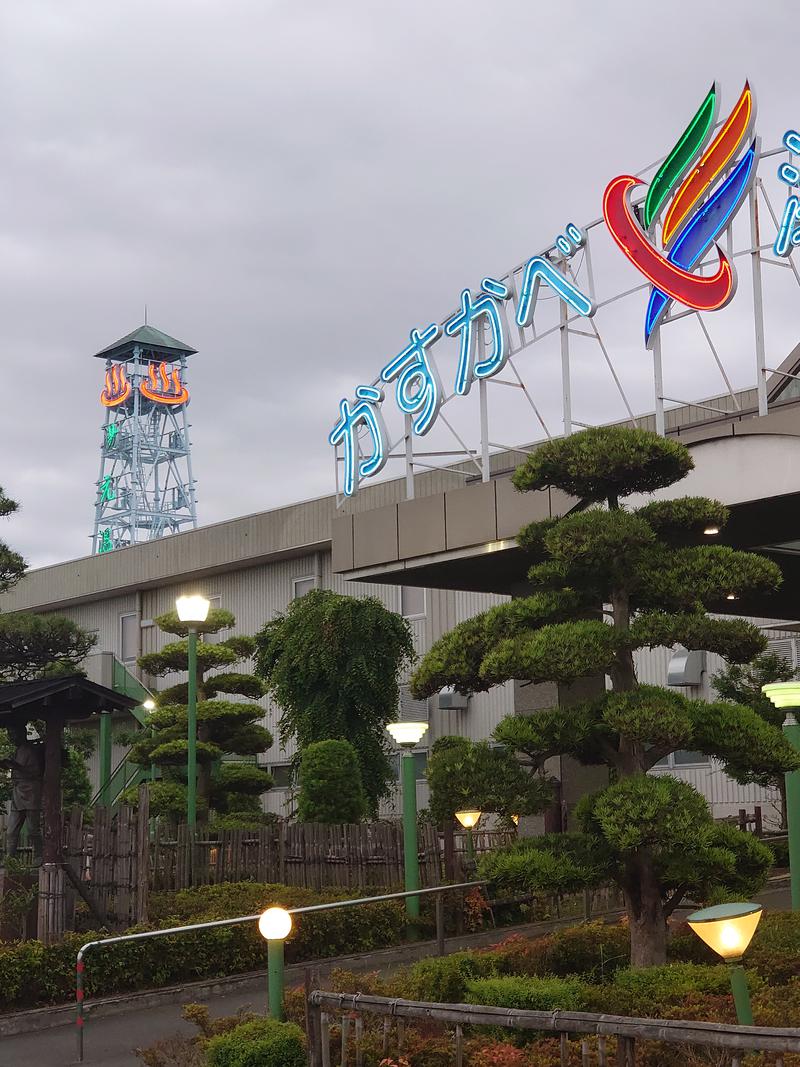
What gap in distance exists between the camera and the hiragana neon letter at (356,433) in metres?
20.2

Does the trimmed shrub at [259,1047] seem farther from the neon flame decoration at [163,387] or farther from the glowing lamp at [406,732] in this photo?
the neon flame decoration at [163,387]

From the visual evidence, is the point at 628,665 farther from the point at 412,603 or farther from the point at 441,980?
the point at 412,603

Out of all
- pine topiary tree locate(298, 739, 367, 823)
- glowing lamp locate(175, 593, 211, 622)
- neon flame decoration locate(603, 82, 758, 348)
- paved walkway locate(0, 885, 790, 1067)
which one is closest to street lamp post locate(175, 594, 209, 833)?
glowing lamp locate(175, 593, 211, 622)

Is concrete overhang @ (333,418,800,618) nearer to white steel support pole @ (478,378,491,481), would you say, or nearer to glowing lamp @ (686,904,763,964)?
white steel support pole @ (478,378,491,481)

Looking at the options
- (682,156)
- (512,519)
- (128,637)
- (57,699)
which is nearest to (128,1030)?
(57,699)

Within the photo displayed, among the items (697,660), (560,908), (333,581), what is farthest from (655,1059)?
(333,581)

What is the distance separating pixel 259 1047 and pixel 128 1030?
396 cm

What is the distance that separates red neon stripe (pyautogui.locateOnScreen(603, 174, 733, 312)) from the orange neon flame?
71119 millimetres

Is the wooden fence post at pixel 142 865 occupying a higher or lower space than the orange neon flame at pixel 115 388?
lower

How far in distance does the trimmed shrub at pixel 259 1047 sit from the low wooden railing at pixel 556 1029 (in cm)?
37

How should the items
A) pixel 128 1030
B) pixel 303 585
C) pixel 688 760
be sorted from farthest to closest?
pixel 303 585
pixel 688 760
pixel 128 1030

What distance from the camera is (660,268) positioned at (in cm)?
1758

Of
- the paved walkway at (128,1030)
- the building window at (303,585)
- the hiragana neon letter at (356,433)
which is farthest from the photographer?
the building window at (303,585)

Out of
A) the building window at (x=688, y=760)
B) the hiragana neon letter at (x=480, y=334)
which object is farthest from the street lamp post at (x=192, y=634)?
the building window at (x=688, y=760)
